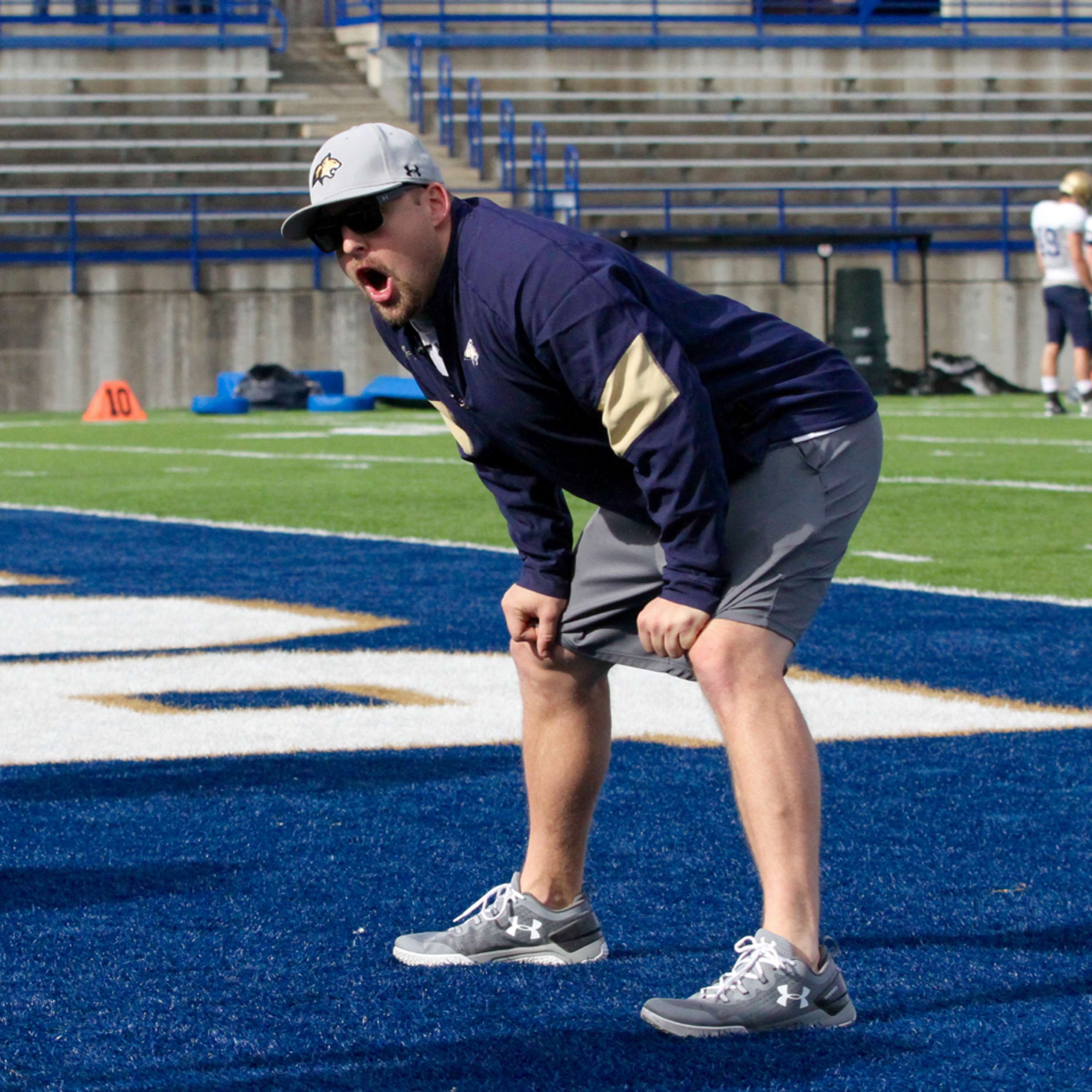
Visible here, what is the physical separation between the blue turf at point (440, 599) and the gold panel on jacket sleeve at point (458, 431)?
8.74 feet

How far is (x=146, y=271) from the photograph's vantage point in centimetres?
2683

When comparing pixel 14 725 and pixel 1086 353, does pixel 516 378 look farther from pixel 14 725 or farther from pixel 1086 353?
pixel 1086 353

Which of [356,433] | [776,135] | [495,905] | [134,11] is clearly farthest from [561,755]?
[134,11]

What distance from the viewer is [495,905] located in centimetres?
334

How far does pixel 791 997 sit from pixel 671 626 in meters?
0.56

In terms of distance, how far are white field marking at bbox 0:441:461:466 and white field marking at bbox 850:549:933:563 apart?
557 cm

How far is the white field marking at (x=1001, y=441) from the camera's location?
590 inches

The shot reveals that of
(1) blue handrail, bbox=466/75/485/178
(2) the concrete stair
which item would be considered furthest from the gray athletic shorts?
(1) blue handrail, bbox=466/75/485/178

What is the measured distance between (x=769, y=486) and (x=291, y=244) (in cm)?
2493

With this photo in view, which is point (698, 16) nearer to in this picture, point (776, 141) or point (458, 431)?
point (776, 141)

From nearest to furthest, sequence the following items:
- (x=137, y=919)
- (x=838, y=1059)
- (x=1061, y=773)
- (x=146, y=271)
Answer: (x=838, y=1059) < (x=137, y=919) < (x=1061, y=773) < (x=146, y=271)

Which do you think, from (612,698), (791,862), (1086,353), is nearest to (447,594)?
(612,698)

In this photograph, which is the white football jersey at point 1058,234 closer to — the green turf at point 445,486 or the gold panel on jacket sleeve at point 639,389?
the green turf at point 445,486

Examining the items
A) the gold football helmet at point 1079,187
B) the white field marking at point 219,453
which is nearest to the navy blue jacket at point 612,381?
the white field marking at point 219,453
